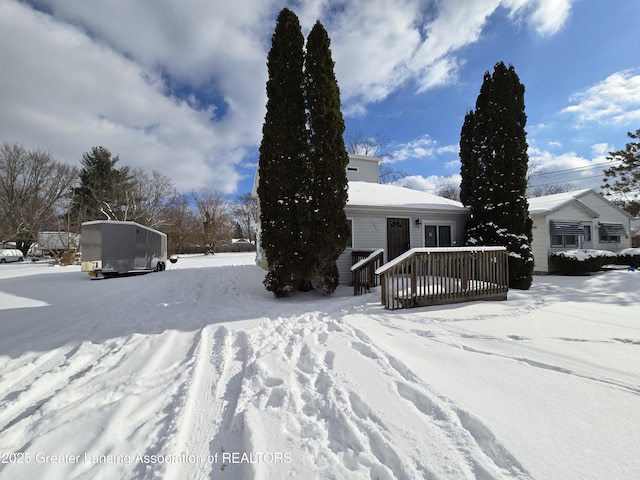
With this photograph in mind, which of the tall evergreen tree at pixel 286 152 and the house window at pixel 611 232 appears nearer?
the tall evergreen tree at pixel 286 152

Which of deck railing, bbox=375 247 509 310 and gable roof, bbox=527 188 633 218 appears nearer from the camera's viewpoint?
deck railing, bbox=375 247 509 310

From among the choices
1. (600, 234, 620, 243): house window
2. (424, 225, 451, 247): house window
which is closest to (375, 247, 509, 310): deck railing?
(424, 225, 451, 247): house window

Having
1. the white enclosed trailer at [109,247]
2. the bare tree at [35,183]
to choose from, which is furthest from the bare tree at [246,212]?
the white enclosed trailer at [109,247]

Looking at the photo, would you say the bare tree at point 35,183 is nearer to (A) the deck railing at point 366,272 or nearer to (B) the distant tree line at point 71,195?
(B) the distant tree line at point 71,195

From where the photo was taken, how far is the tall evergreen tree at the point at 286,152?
7.26 meters

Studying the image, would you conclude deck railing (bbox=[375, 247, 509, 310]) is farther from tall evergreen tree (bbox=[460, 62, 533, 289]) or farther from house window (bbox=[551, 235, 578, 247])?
house window (bbox=[551, 235, 578, 247])

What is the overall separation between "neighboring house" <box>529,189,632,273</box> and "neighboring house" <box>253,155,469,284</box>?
4069 millimetres

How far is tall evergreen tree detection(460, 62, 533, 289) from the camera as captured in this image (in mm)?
9062

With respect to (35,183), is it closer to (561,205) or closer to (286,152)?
(286,152)

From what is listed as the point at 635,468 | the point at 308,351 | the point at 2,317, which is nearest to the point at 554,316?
the point at 635,468

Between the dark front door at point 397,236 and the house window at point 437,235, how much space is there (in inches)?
34.5

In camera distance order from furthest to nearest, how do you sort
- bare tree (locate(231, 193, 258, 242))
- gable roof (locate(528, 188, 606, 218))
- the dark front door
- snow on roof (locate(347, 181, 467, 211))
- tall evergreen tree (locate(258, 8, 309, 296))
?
1. bare tree (locate(231, 193, 258, 242))
2. gable roof (locate(528, 188, 606, 218))
3. the dark front door
4. snow on roof (locate(347, 181, 467, 211))
5. tall evergreen tree (locate(258, 8, 309, 296))

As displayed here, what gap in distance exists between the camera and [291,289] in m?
7.54

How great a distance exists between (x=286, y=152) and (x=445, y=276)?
4.88m
